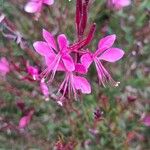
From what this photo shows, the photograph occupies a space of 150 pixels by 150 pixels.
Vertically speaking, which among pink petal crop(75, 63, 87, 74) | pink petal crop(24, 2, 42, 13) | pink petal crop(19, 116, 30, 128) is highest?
pink petal crop(24, 2, 42, 13)

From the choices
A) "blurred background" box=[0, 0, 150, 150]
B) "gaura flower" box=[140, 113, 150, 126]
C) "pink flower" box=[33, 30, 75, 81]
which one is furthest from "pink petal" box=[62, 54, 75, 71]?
"gaura flower" box=[140, 113, 150, 126]

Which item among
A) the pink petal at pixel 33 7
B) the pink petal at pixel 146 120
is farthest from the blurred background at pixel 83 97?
the pink petal at pixel 33 7

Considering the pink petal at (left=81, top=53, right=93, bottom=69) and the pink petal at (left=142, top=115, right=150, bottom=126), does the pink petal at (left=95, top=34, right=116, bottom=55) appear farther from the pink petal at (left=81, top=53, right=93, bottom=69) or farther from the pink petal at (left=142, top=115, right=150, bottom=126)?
the pink petal at (left=142, top=115, right=150, bottom=126)

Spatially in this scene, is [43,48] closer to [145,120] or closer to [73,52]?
[73,52]

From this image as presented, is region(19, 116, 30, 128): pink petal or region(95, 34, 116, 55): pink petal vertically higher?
region(95, 34, 116, 55): pink petal

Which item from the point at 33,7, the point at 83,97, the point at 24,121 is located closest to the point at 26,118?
the point at 24,121

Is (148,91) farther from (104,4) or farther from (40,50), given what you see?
(40,50)

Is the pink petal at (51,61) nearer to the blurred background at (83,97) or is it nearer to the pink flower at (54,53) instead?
the pink flower at (54,53)
